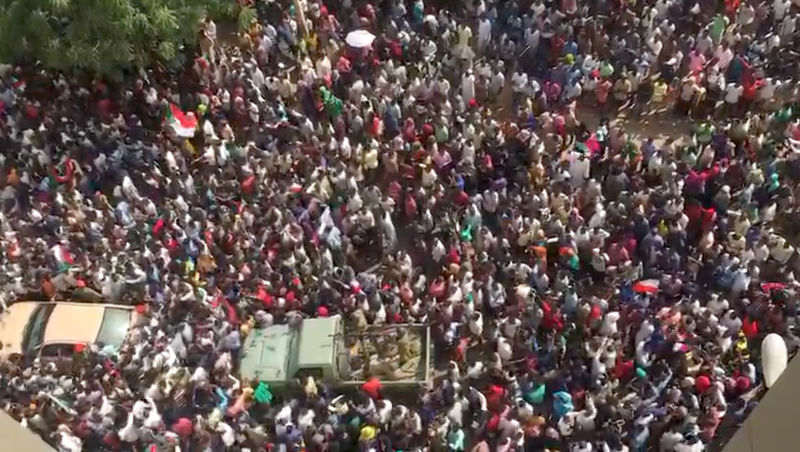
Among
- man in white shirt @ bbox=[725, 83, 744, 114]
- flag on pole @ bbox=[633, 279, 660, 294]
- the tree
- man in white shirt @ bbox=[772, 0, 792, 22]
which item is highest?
man in white shirt @ bbox=[772, 0, 792, 22]

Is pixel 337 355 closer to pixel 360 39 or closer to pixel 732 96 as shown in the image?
pixel 360 39

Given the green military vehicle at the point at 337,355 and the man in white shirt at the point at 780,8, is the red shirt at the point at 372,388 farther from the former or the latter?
the man in white shirt at the point at 780,8

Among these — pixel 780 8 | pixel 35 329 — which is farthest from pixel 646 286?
pixel 35 329

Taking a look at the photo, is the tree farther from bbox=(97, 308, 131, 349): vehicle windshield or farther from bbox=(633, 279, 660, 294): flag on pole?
bbox=(633, 279, 660, 294): flag on pole

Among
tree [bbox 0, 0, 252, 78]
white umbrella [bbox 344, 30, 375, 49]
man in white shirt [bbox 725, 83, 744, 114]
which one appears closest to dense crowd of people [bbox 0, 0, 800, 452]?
man in white shirt [bbox 725, 83, 744, 114]

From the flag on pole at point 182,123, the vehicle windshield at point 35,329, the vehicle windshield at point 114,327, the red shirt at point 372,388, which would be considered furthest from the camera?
the flag on pole at point 182,123

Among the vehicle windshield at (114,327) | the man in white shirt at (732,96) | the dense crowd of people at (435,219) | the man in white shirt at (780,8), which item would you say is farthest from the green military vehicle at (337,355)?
the man in white shirt at (780,8)
